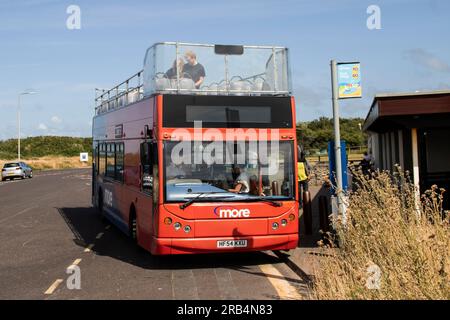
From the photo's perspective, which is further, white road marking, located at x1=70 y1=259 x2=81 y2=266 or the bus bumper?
white road marking, located at x1=70 y1=259 x2=81 y2=266

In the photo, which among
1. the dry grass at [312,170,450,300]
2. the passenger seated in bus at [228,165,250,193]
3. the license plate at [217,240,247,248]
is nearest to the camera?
the dry grass at [312,170,450,300]

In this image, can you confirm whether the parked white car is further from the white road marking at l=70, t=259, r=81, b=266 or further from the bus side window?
the bus side window

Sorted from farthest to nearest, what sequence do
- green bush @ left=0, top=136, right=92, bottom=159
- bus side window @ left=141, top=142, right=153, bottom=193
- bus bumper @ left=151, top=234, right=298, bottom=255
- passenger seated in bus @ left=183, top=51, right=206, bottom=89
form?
green bush @ left=0, top=136, right=92, bottom=159 → passenger seated in bus @ left=183, top=51, right=206, bottom=89 → bus side window @ left=141, top=142, right=153, bottom=193 → bus bumper @ left=151, top=234, right=298, bottom=255

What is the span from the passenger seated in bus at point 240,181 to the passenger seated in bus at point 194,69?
161cm

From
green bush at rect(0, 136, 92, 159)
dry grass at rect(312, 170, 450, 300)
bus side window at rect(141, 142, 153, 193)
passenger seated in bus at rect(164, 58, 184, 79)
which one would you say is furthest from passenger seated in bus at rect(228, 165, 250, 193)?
green bush at rect(0, 136, 92, 159)

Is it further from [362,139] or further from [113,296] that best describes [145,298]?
[362,139]

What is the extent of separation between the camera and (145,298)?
727cm

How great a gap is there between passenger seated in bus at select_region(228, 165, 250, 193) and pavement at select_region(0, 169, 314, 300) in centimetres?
129

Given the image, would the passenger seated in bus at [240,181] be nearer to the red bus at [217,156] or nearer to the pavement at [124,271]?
the red bus at [217,156]

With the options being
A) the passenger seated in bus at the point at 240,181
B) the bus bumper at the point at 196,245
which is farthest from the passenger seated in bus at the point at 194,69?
the bus bumper at the point at 196,245

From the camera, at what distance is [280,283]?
26.3 ft

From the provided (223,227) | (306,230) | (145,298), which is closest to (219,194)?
(223,227)

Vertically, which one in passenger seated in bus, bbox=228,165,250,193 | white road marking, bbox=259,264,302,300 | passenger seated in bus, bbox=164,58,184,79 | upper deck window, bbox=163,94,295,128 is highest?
passenger seated in bus, bbox=164,58,184,79

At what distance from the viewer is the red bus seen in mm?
Result: 8875
